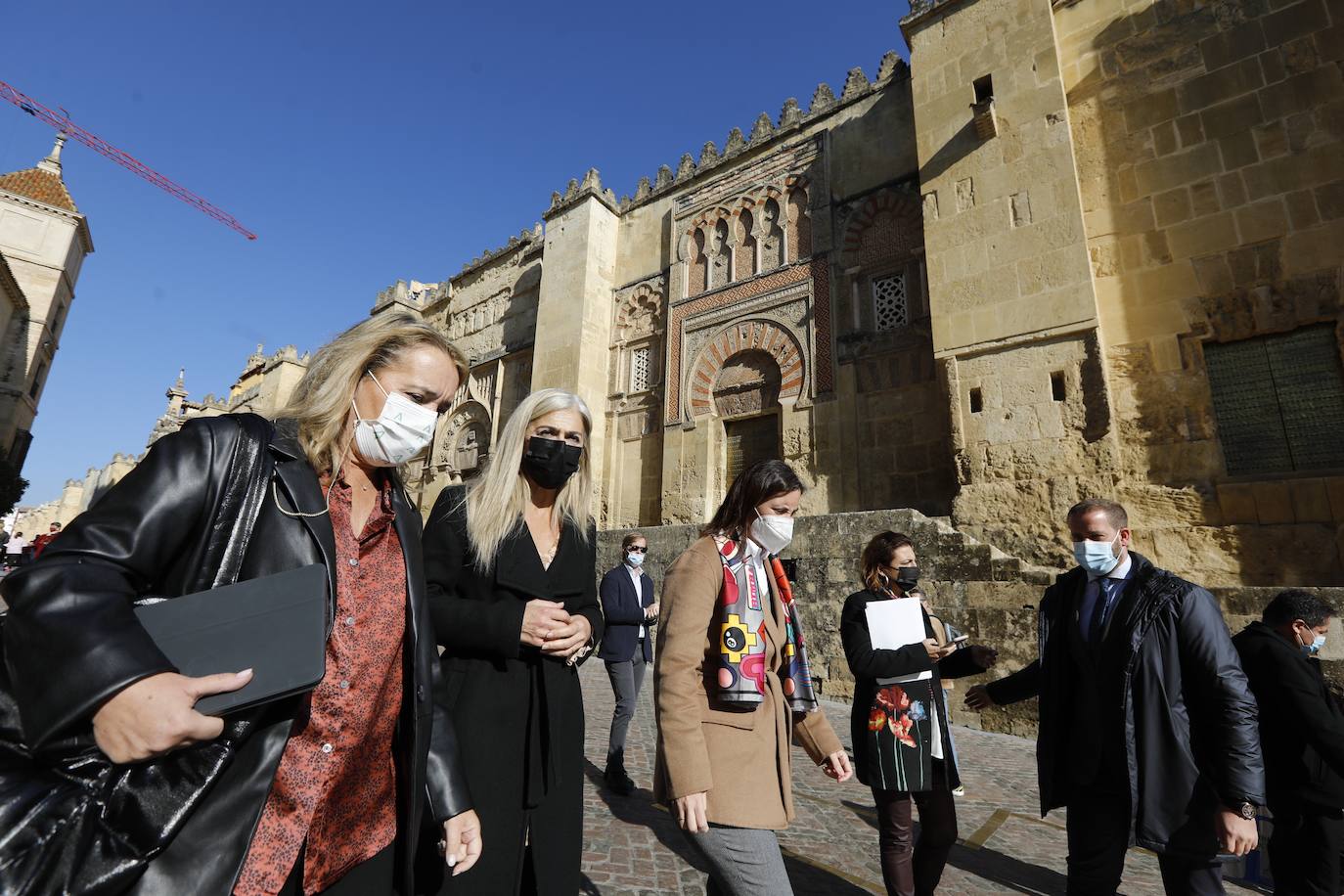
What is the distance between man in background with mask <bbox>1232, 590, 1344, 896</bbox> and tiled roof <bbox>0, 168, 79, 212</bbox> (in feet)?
124

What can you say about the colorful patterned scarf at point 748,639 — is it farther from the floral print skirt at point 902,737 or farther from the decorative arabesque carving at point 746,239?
the decorative arabesque carving at point 746,239

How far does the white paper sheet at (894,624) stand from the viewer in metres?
2.68

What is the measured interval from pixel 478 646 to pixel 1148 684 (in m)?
2.39

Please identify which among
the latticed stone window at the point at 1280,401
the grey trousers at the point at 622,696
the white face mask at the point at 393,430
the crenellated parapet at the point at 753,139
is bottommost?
the grey trousers at the point at 622,696

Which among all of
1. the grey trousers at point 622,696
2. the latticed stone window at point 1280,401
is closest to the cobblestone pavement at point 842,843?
the grey trousers at point 622,696

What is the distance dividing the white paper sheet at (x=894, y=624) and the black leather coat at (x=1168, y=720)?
57 centimetres

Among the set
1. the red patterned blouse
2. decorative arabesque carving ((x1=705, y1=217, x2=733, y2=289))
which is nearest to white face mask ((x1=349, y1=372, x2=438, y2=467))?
the red patterned blouse

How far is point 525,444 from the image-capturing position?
2.19 meters

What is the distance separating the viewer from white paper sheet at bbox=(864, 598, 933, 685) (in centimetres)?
268

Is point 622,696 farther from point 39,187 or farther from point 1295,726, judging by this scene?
point 39,187

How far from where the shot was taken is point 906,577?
2.89 m

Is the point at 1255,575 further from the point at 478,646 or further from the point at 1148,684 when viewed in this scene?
the point at 478,646

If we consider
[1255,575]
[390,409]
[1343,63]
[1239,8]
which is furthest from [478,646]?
[1239,8]

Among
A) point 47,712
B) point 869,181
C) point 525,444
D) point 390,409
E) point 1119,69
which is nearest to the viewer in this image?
point 47,712
